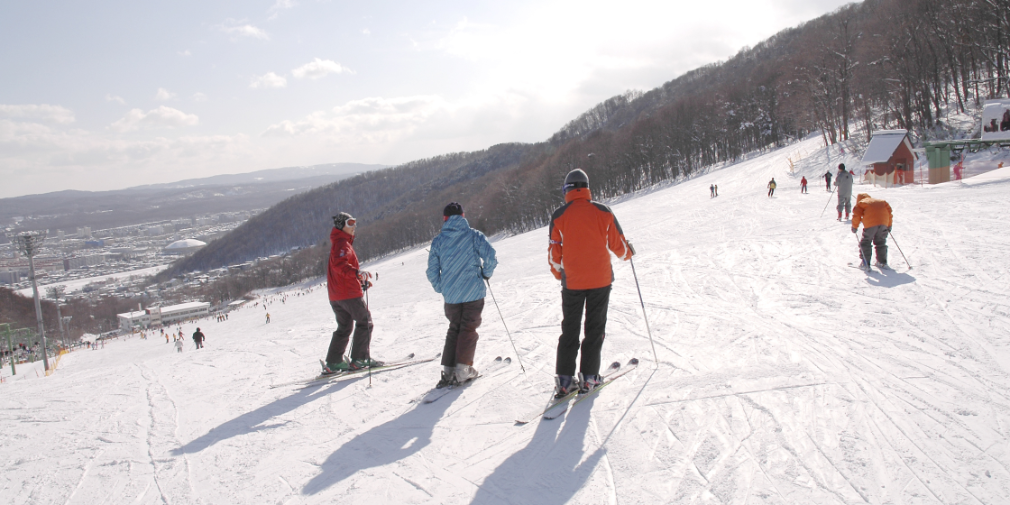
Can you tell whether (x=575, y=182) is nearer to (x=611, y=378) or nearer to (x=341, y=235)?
(x=611, y=378)

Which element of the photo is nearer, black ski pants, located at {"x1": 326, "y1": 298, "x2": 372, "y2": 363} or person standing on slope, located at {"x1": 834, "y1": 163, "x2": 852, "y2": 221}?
black ski pants, located at {"x1": 326, "y1": 298, "x2": 372, "y2": 363}

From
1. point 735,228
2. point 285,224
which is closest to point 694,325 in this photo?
point 735,228

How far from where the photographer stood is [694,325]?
602 cm

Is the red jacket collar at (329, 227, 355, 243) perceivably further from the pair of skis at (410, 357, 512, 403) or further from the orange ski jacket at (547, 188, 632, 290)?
the orange ski jacket at (547, 188, 632, 290)

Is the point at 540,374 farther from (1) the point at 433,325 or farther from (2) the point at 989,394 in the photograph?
(1) the point at 433,325

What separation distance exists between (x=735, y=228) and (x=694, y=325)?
9948 millimetres

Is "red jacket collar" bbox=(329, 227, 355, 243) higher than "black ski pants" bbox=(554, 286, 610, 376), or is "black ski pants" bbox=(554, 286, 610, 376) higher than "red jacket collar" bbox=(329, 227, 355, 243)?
"red jacket collar" bbox=(329, 227, 355, 243)

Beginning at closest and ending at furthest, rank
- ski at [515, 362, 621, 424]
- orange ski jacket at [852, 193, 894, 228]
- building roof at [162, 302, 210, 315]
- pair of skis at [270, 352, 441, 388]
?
ski at [515, 362, 621, 424], pair of skis at [270, 352, 441, 388], orange ski jacket at [852, 193, 894, 228], building roof at [162, 302, 210, 315]

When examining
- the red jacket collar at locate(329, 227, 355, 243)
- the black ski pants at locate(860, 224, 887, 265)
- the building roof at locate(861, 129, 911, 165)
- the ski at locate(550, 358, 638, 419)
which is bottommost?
the ski at locate(550, 358, 638, 419)

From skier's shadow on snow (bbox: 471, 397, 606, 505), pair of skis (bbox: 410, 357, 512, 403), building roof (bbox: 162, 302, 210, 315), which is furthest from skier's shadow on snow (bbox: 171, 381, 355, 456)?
building roof (bbox: 162, 302, 210, 315)

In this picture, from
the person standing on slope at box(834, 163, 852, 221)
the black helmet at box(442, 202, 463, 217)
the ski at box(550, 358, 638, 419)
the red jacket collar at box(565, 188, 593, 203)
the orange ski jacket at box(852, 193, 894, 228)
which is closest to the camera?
the red jacket collar at box(565, 188, 593, 203)

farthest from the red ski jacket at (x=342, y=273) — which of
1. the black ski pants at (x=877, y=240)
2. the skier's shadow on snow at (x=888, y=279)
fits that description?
the black ski pants at (x=877, y=240)

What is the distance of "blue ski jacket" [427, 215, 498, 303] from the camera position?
14.6 feet

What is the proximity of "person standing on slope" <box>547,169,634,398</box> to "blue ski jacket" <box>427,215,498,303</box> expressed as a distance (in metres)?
0.85
